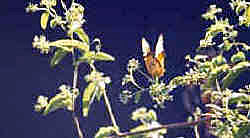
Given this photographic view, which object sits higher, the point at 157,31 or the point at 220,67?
the point at 157,31

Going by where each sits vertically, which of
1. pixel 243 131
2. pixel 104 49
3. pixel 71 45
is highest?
pixel 104 49

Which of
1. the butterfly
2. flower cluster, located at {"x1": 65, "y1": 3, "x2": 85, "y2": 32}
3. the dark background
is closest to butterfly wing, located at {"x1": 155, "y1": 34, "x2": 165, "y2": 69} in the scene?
the butterfly

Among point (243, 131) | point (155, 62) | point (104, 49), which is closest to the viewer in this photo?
point (243, 131)

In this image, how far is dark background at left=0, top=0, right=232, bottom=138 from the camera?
8.09 ft

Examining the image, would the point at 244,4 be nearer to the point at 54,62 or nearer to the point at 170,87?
the point at 170,87

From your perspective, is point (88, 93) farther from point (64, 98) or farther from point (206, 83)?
point (206, 83)

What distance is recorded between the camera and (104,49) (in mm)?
2531

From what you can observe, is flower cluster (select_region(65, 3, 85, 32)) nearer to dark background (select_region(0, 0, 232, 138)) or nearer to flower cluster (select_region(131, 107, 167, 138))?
flower cluster (select_region(131, 107, 167, 138))

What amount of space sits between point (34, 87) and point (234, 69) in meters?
2.12

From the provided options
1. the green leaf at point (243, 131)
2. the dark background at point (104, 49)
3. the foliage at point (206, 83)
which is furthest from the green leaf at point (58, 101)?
the dark background at point (104, 49)

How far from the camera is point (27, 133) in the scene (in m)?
2.46

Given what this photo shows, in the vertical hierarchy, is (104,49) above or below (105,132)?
above

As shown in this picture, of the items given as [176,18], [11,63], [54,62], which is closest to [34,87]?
[11,63]

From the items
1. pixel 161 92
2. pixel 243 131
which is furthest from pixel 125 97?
pixel 243 131
